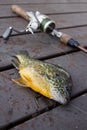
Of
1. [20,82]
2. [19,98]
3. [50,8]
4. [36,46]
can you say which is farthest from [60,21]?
[19,98]

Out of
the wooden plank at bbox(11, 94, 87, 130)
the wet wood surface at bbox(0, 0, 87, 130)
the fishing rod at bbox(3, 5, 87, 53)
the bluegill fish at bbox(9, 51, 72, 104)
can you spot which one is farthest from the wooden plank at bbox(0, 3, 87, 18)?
the wooden plank at bbox(11, 94, 87, 130)

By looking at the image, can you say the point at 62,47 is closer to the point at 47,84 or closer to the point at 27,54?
the point at 27,54

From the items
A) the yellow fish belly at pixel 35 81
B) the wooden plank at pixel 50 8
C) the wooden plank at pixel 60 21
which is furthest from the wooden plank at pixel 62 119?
the wooden plank at pixel 50 8

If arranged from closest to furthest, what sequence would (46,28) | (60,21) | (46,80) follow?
(46,80), (46,28), (60,21)

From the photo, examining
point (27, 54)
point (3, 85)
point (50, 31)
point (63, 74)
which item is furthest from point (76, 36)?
point (3, 85)

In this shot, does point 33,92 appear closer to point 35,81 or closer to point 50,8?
point 35,81

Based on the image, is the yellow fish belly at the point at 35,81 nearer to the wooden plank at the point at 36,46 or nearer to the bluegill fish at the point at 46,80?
the bluegill fish at the point at 46,80

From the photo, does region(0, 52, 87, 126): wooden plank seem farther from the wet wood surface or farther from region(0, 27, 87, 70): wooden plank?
region(0, 27, 87, 70): wooden plank
